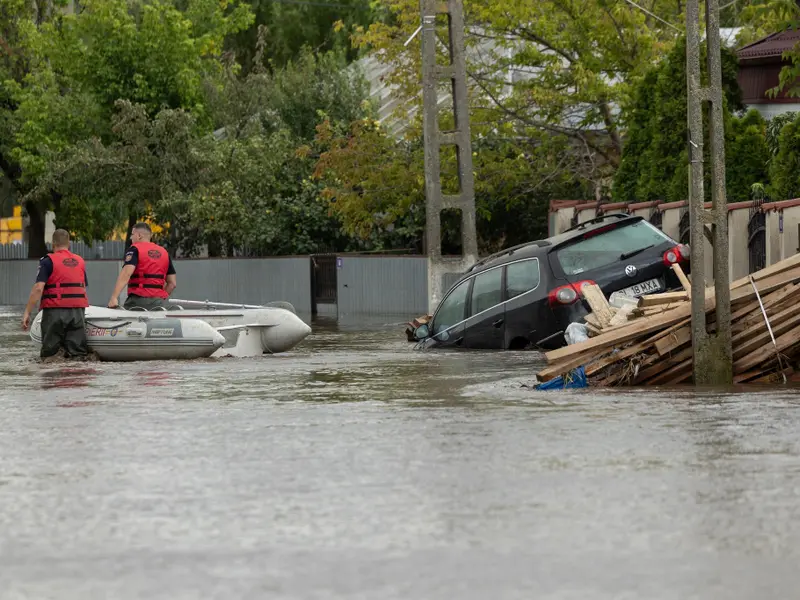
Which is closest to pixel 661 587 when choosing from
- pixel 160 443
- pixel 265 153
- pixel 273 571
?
pixel 273 571

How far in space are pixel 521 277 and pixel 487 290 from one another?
0.55 m

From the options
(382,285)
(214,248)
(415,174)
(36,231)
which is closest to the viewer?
(415,174)

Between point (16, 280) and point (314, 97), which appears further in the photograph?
point (16, 280)

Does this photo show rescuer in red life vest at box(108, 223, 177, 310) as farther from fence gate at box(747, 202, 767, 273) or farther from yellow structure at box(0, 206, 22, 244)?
yellow structure at box(0, 206, 22, 244)

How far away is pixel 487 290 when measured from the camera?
2041cm

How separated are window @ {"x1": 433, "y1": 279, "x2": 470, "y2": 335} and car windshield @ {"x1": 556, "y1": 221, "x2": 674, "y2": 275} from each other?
1.44 metres

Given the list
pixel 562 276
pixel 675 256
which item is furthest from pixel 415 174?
pixel 675 256

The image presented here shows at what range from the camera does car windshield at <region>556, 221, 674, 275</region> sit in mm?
19719

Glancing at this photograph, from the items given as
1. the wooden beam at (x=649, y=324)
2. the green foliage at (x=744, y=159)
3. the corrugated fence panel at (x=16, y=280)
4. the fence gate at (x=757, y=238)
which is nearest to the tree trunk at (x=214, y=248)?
the corrugated fence panel at (x=16, y=280)

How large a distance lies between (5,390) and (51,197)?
123 feet

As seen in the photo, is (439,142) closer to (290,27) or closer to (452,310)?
(452,310)

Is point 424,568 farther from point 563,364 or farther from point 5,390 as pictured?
point 5,390

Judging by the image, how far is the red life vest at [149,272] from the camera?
70.4 feet

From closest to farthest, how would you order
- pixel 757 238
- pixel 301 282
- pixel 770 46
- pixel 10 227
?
pixel 757 238 → pixel 770 46 → pixel 301 282 → pixel 10 227
